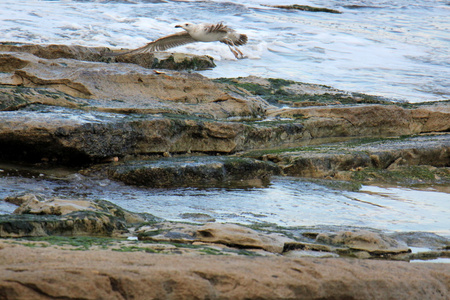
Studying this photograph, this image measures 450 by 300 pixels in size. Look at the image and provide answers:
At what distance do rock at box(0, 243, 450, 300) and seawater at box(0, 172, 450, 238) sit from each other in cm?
171

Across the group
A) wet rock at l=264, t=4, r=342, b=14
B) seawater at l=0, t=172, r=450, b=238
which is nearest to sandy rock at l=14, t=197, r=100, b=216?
seawater at l=0, t=172, r=450, b=238

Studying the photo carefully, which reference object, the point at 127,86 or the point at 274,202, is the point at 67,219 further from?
the point at 127,86

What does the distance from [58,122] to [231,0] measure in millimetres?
21574

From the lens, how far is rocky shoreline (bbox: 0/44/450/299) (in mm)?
2084

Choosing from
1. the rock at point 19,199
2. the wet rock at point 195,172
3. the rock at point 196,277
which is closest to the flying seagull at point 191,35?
the wet rock at point 195,172

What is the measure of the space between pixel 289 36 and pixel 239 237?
1640 centimetres

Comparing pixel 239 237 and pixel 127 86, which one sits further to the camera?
pixel 127 86

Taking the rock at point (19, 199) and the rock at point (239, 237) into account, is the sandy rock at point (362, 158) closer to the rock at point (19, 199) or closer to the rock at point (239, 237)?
the rock at point (239, 237)

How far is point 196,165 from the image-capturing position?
17.1 feet

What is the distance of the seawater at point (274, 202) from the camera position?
4270mm

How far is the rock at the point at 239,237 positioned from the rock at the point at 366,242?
30 centimetres

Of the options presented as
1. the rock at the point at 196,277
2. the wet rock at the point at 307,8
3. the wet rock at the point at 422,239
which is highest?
the wet rock at the point at 307,8

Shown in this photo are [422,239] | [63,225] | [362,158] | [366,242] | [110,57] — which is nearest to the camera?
[63,225]

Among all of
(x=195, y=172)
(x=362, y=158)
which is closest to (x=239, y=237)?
(x=195, y=172)
